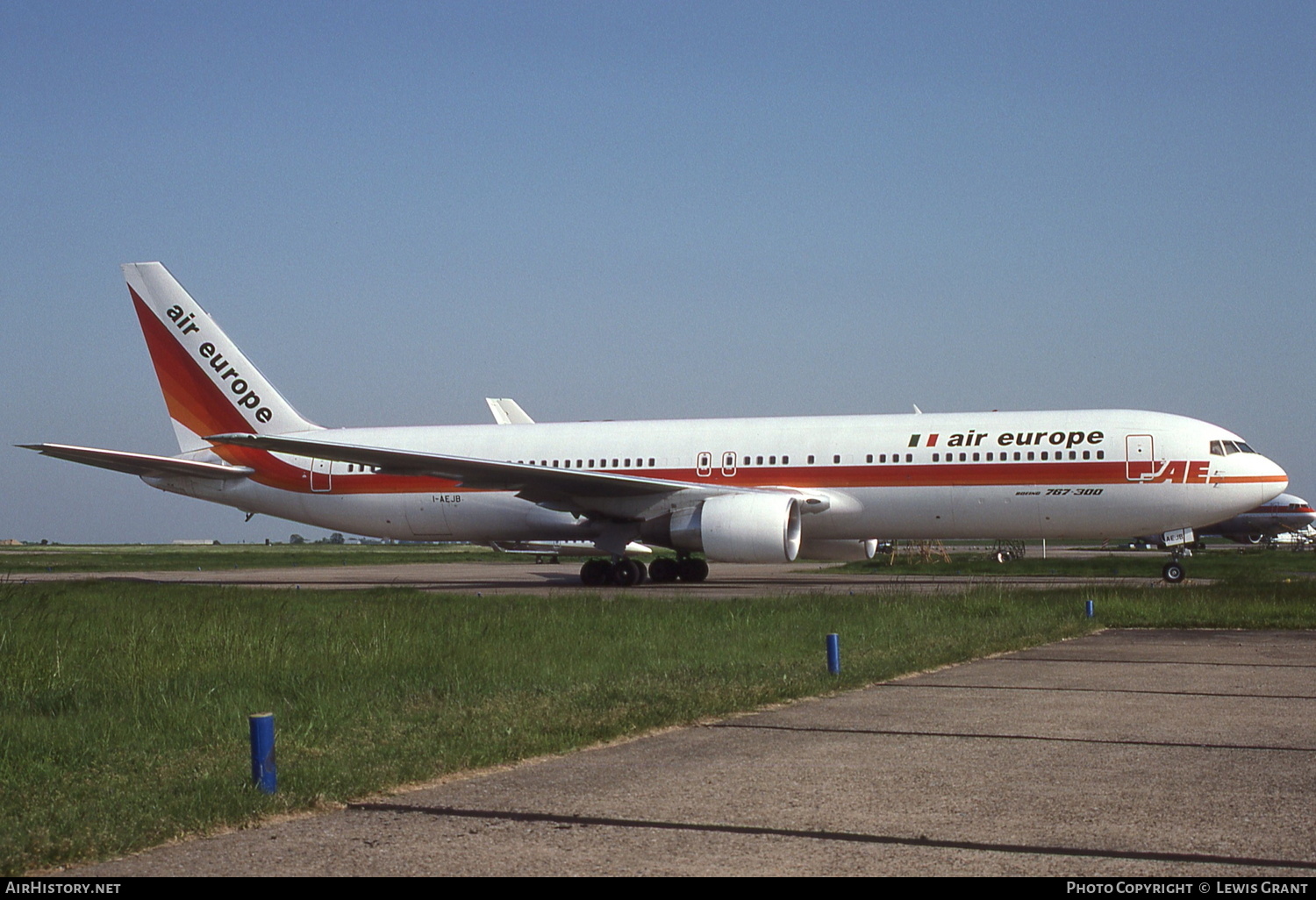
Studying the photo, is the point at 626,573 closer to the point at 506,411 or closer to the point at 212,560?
the point at 506,411

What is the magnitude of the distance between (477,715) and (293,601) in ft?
38.7

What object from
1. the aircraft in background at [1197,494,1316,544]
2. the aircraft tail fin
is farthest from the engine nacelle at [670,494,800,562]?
the aircraft in background at [1197,494,1316,544]

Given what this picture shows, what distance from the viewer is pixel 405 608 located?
57.5ft

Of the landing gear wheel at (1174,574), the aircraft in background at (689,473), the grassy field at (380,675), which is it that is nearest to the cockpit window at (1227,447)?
the aircraft in background at (689,473)

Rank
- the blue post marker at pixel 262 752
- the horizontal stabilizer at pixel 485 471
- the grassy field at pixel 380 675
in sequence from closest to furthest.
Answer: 1. the blue post marker at pixel 262 752
2. the grassy field at pixel 380 675
3. the horizontal stabilizer at pixel 485 471

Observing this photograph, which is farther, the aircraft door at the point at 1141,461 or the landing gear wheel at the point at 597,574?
the landing gear wheel at the point at 597,574

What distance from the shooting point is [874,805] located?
19.0 feet

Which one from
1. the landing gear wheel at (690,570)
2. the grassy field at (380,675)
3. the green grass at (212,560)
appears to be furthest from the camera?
the green grass at (212,560)

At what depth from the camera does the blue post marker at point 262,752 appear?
19.9ft

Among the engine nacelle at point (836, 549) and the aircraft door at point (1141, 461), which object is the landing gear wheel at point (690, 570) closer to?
the engine nacelle at point (836, 549)

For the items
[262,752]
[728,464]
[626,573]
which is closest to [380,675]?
[262,752]

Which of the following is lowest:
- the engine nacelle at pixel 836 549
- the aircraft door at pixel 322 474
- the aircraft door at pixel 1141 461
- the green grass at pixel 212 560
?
the green grass at pixel 212 560
